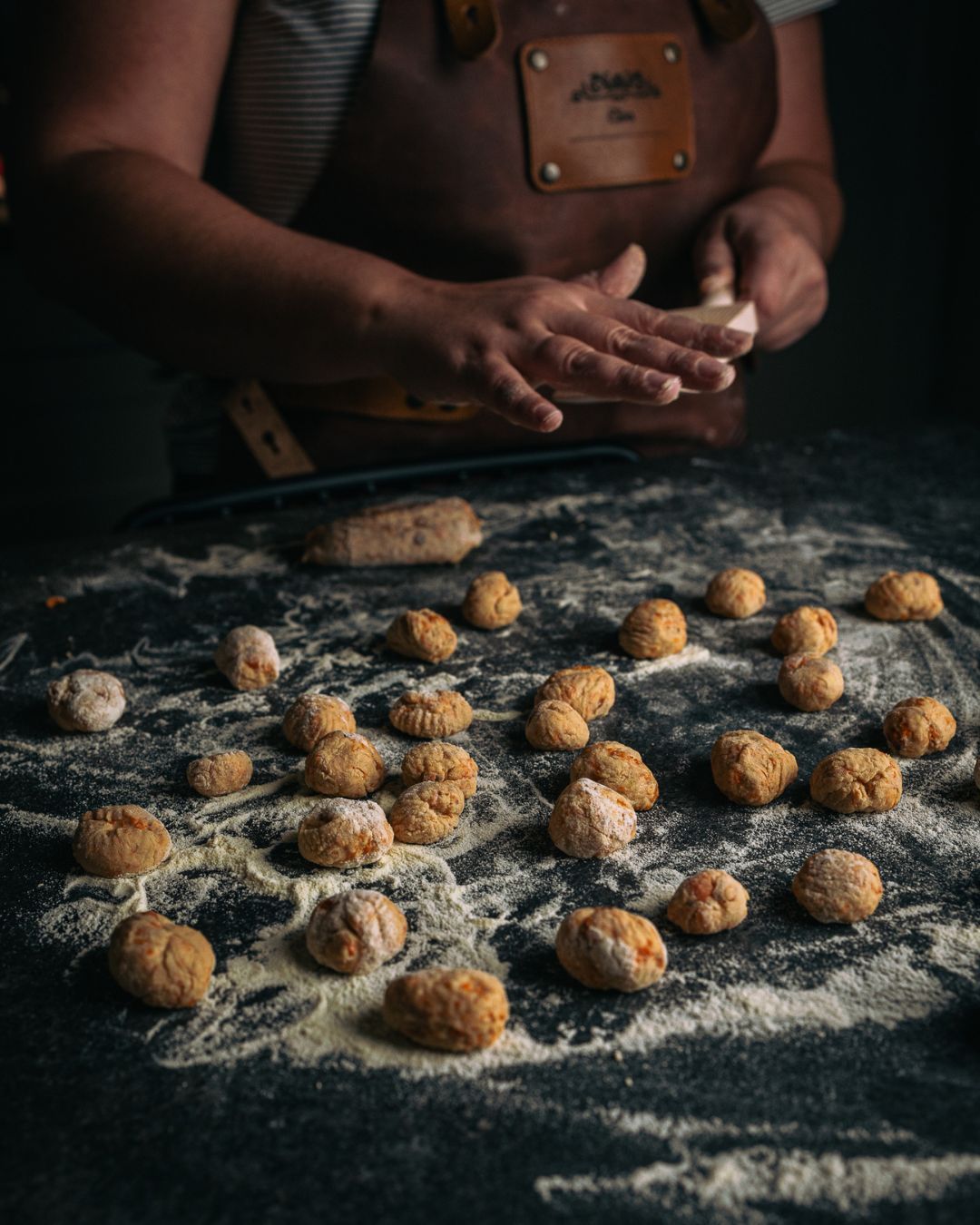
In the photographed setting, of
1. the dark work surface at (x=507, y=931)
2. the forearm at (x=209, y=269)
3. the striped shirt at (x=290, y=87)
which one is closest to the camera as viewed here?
the dark work surface at (x=507, y=931)

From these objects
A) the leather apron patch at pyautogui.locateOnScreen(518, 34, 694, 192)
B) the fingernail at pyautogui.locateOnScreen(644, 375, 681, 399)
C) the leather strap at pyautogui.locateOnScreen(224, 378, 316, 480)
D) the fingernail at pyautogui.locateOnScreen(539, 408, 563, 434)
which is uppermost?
the leather apron patch at pyautogui.locateOnScreen(518, 34, 694, 192)

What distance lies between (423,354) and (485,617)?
30cm

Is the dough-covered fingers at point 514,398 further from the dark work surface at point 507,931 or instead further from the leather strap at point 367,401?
the leather strap at point 367,401

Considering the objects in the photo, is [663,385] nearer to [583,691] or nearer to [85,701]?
[583,691]

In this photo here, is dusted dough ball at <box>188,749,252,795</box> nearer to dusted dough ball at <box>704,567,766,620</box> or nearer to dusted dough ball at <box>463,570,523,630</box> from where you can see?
dusted dough ball at <box>463,570,523,630</box>

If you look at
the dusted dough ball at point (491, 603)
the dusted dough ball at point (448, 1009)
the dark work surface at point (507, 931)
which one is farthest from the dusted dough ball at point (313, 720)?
the dusted dough ball at point (448, 1009)

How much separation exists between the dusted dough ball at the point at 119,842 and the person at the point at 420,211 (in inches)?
21.4

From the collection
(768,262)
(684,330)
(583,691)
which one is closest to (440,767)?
(583,691)

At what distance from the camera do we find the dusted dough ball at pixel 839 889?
0.79 meters

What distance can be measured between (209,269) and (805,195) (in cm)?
102

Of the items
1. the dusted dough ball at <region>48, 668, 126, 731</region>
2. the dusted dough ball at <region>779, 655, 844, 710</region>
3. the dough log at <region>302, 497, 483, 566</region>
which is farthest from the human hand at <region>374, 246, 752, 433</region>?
the dusted dough ball at <region>48, 668, 126, 731</region>

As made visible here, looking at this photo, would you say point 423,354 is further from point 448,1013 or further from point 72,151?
point 448,1013

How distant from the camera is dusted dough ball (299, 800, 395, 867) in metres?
0.87

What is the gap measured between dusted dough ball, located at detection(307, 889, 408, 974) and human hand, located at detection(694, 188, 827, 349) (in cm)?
110
